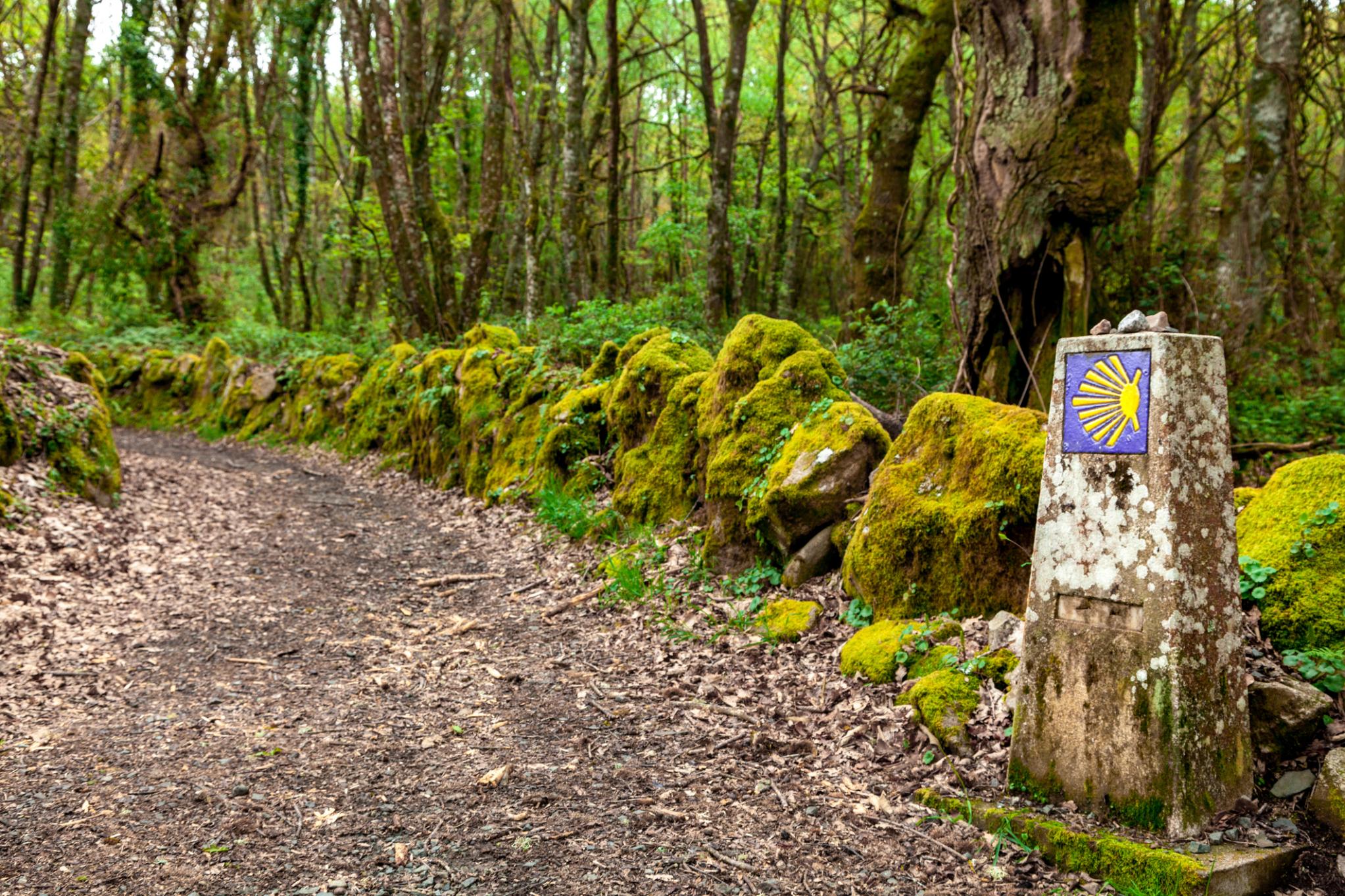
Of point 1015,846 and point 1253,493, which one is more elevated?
point 1253,493

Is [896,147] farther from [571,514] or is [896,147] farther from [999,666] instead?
[999,666]

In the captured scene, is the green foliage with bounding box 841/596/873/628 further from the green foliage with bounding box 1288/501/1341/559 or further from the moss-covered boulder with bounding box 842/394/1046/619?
the green foliage with bounding box 1288/501/1341/559

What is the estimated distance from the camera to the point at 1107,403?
279 cm

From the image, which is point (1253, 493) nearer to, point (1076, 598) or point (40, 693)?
point (1076, 598)

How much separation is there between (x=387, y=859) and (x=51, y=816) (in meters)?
1.35

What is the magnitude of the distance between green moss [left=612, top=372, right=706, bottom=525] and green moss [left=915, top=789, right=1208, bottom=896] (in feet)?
11.7

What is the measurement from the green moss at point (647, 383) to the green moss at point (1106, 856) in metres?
4.52

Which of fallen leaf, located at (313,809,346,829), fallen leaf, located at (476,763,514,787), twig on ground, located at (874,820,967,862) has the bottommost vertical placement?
fallen leaf, located at (476,763,514,787)

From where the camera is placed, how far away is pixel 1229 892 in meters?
2.34

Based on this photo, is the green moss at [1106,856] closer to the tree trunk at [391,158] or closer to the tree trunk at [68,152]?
the tree trunk at [391,158]

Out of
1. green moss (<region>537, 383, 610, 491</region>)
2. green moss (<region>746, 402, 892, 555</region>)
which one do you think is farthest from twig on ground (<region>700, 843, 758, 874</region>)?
green moss (<region>537, 383, 610, 491</region>)

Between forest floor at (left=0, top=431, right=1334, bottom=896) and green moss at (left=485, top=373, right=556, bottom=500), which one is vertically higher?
green moss at (left=485, top=373, right=556, bottom=500)

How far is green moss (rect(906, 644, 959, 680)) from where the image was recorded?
3529 millimetres

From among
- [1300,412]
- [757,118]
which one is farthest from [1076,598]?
[757,118]
